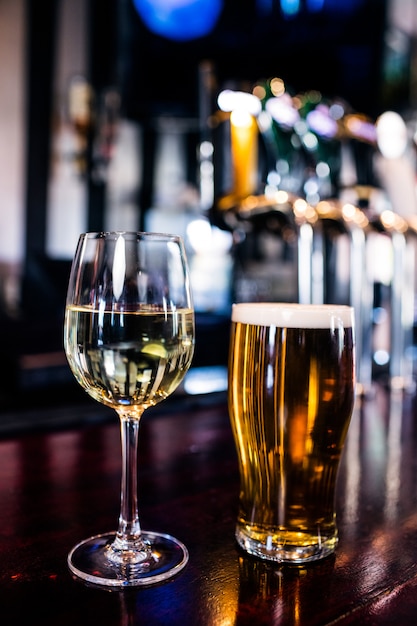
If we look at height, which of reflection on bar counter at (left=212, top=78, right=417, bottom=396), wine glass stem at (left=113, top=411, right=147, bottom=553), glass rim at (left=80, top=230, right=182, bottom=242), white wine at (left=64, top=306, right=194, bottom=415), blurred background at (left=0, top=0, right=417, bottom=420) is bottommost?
wine glass stem at (left=113, top=411, right=147, bottom=553)

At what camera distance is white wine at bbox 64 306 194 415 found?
0.49m

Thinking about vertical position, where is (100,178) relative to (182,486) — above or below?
above

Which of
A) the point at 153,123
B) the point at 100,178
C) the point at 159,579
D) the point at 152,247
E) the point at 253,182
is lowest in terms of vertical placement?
the point at 159,579

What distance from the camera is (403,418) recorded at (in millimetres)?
1011

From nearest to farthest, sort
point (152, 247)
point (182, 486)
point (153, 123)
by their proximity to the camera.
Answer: point (152, 247) → point (182, 486) → point (153, 123)

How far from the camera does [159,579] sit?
1.45 feet

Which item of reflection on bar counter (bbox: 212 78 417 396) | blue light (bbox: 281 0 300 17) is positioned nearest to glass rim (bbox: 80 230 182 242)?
reflection on bar counter (bbox: 212 78 417 396)

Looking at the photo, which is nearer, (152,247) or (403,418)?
(152,247)

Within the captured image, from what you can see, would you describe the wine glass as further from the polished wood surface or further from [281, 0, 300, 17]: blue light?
[281, 0, 300, 17]: blue light

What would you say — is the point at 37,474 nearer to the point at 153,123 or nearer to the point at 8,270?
the point at 8,270

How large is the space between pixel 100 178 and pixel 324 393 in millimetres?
4577

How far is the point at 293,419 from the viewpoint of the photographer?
499 millimetres

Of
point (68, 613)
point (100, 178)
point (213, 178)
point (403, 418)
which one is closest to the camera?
point (68, 613)

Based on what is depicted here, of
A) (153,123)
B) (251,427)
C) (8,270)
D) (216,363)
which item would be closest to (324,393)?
(251,427)
